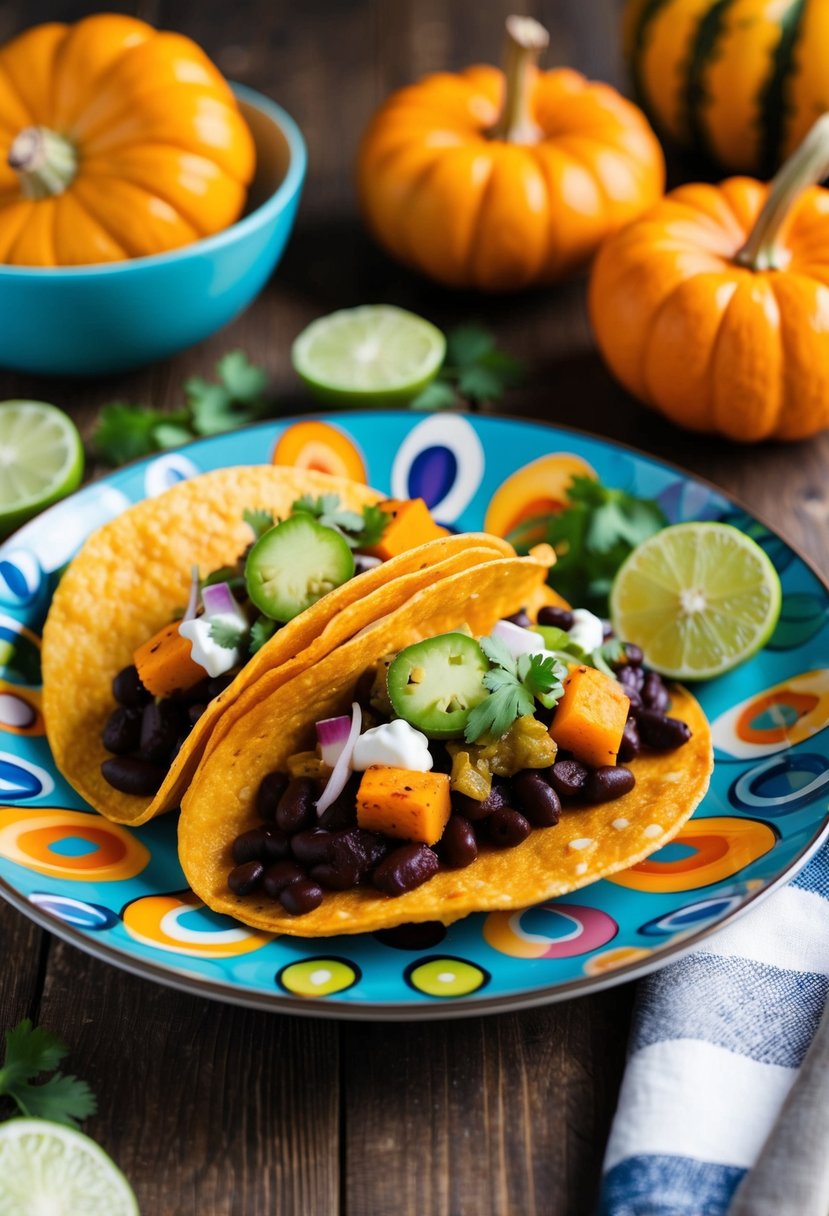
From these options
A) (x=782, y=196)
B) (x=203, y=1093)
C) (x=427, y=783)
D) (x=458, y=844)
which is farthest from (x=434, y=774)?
(x=782, y=196)

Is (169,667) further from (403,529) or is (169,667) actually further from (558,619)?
(558,619)

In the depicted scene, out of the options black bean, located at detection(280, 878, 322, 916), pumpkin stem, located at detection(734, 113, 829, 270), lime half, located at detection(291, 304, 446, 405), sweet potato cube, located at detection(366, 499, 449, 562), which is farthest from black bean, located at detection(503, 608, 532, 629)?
pumpkin stem, located at detection(734, 113, 829, 270)

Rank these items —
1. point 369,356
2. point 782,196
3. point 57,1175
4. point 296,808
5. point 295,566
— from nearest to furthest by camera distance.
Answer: point 57,1175
point 296,808
point 295,566
point 782,196
point 369,356

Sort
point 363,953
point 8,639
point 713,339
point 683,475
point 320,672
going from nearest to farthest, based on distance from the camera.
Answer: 1. point 363,953
2. point 320,672
3. point 8,639
4. point 683,475
5. point 713,339

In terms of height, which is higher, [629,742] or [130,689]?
[629,742]

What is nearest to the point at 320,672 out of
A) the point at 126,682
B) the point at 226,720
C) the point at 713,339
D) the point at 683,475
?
the point at 226,720

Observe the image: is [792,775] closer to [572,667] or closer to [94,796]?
[572,667]

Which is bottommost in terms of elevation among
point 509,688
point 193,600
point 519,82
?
point 193,600

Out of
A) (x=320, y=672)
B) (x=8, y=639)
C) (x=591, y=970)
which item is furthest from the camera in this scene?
(x=8, y=639)
